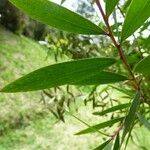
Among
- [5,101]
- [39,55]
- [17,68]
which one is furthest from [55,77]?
[39,55]

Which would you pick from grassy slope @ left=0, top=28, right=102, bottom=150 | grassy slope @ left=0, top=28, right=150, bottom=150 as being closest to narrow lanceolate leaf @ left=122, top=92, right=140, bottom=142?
grassy slope @ left=0, top=28, right=150, bottom=150

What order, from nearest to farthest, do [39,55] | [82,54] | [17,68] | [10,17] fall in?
[82,54] → [17,68] → [39,55] → [10,17]

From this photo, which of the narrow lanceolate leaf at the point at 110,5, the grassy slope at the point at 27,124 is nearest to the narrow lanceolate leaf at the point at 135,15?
the narrow lanceolate leaf at the point at 110,5

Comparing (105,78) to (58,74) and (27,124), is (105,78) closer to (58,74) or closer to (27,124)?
(58,74)

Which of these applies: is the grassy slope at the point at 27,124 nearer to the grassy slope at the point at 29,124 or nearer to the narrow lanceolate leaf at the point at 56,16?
the grassy slope at the point at 29,124

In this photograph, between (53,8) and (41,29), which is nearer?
(53,8)

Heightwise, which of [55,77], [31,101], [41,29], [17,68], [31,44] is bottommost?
[55,77]

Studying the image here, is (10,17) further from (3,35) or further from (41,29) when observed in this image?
(41,29)
